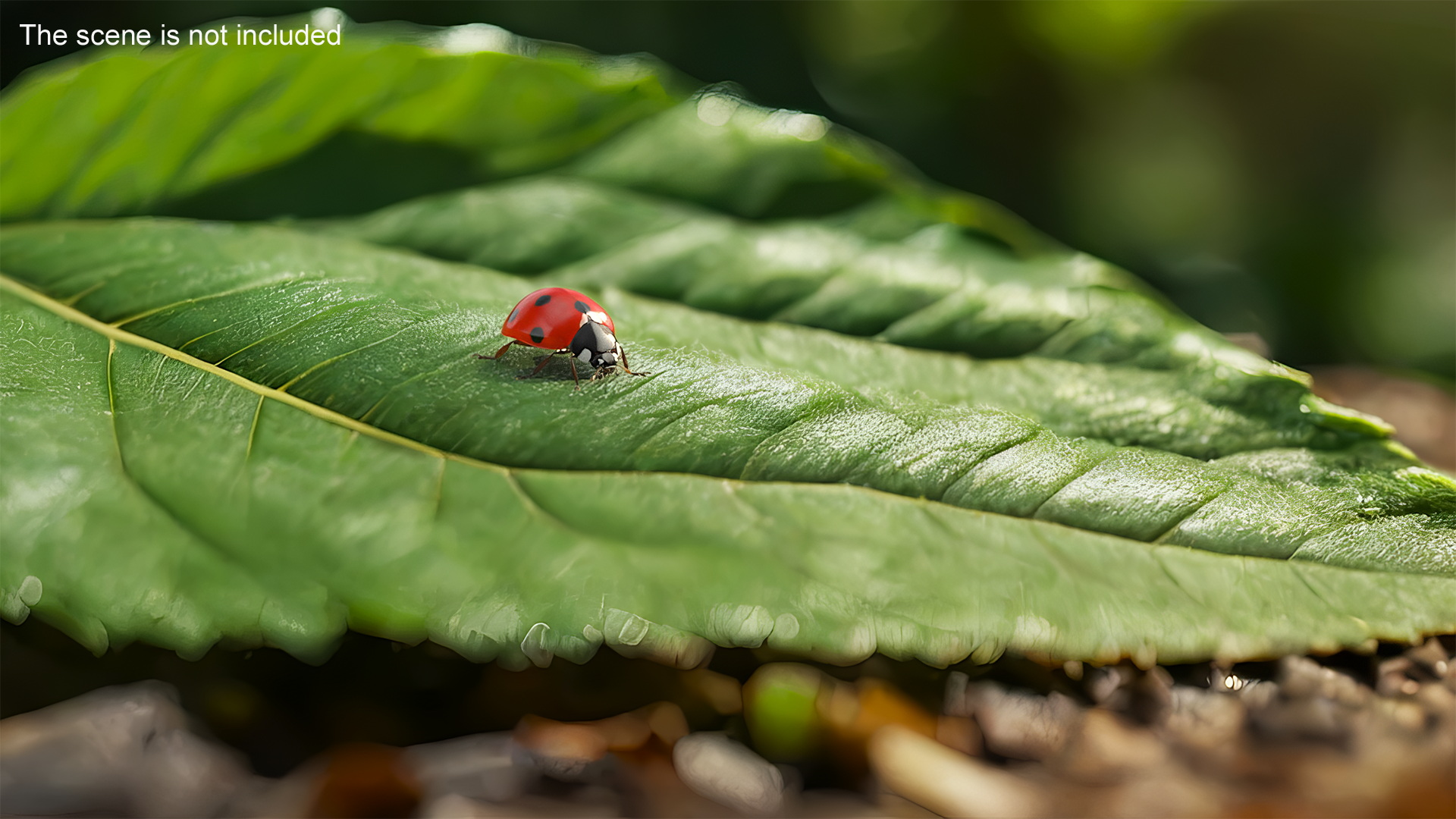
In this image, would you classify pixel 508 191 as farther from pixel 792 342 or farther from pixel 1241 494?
pixel 1241 494

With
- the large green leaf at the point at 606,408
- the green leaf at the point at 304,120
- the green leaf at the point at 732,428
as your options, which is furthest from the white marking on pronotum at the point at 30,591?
the green leaf at the point at 304,120

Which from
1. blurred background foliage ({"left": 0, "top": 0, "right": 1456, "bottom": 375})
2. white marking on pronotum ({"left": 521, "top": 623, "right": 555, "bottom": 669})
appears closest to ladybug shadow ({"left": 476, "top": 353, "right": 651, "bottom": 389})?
white marking on pronotum ({"left": 521, "top": 623, "right": 555, "bottom": 669})

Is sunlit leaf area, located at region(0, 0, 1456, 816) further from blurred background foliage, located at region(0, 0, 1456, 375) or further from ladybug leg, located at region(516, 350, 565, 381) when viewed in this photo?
blurred background foliage, located at region(0, 0, 1456, 375)

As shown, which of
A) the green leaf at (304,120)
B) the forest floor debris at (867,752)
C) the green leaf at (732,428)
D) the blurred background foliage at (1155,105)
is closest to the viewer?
the forest floor debris at (867,752)

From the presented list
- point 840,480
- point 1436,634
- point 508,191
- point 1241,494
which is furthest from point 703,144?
point 1436,634

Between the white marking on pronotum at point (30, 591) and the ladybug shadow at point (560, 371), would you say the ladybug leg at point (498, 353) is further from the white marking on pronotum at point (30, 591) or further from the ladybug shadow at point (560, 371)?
the white marking on pronotum at point (30, 591)

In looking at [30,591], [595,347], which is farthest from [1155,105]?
[30,591]

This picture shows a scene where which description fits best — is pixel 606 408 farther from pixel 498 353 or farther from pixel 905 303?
pixel 905 303
